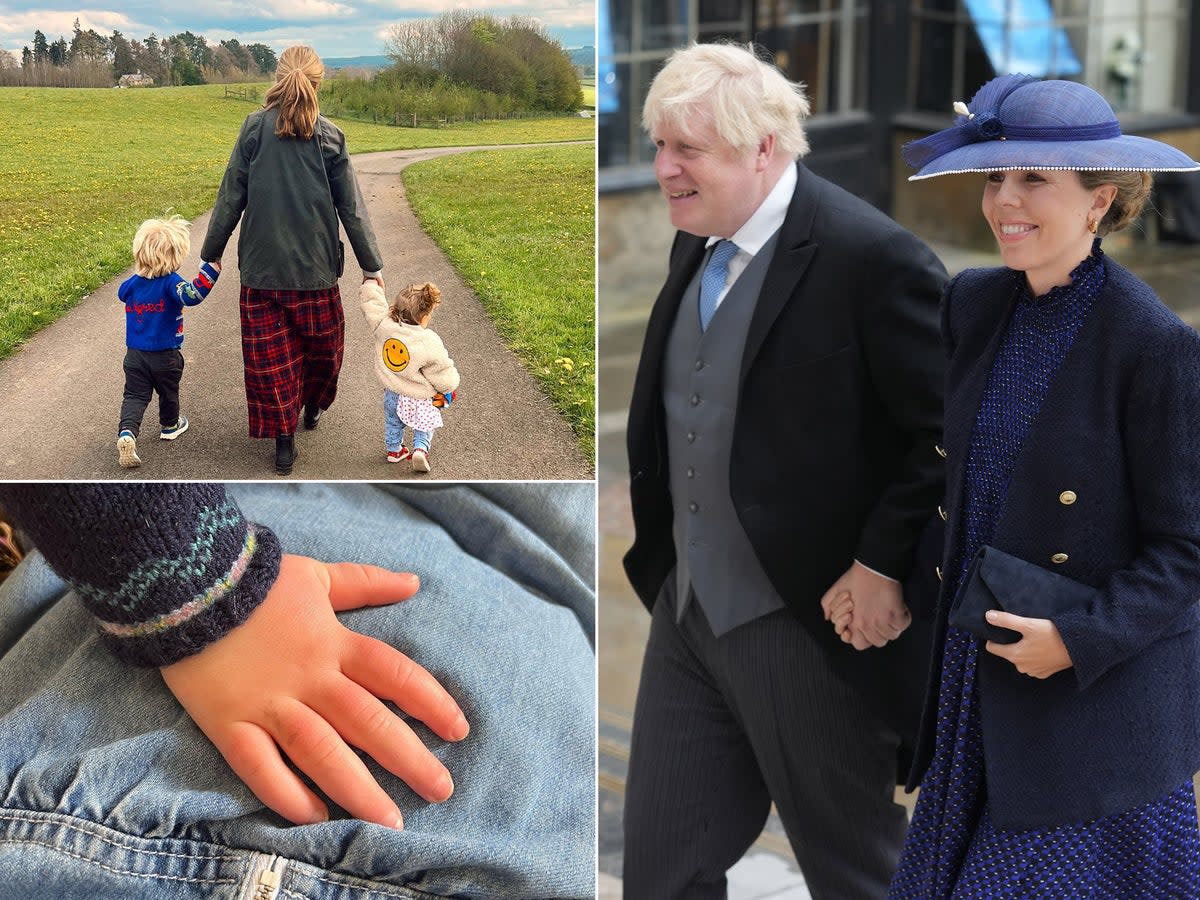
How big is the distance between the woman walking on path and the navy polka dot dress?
73cm

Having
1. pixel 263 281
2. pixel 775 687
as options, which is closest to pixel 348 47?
pixel 263 281

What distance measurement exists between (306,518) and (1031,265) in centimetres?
91

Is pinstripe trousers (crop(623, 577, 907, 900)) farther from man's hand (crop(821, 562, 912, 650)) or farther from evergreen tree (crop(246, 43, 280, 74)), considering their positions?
evergreen tree (crop(246, 43, 280, 74))

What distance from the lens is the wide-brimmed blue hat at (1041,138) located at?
4.98 ft

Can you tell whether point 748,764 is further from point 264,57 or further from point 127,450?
point 264,57

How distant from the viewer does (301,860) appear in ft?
4.88

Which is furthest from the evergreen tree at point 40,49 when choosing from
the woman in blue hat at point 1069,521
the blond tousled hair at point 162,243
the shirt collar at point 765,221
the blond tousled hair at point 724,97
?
the woman in blue hat at point 1069,521

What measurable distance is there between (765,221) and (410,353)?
21.5 inches

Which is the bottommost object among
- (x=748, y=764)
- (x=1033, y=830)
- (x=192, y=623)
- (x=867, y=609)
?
(x=748, y=764)

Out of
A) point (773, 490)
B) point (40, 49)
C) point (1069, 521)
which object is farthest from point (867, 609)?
point (40, 49)

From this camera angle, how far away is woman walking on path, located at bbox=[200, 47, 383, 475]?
171cm

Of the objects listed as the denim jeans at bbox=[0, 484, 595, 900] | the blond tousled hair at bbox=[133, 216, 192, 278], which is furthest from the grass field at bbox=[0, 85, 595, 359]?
the denim jeans at bbox=[0, 484, 595, 900]

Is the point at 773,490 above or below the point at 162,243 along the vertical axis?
below

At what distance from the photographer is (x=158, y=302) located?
1749mm
